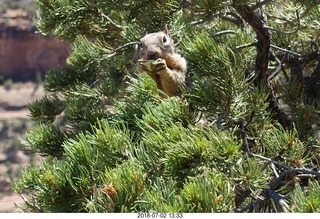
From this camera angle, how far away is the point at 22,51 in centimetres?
2064

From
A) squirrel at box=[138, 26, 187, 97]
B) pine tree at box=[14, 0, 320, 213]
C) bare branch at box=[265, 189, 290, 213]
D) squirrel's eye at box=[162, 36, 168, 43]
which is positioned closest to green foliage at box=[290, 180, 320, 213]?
pine tree at box=[14, 0, 320, 213]

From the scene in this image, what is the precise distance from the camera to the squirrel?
5.82ft

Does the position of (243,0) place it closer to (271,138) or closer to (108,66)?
(271,138)

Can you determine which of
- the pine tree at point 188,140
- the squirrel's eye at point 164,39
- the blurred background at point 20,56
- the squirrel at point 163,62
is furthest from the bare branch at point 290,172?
the blurred background at point 20,56

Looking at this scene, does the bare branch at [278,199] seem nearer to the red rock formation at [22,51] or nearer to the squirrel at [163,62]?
the squirrel at [163,62]

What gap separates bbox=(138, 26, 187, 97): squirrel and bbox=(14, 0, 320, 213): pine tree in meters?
0.05

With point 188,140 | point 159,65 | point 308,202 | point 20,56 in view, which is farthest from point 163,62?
point 20,56

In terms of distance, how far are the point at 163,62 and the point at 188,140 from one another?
65cm

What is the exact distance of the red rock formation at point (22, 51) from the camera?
20.3 meters

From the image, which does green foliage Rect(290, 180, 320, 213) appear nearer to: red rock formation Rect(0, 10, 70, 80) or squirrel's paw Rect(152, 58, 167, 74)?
squirrel's paw Rect(152, 58, 167, 74)

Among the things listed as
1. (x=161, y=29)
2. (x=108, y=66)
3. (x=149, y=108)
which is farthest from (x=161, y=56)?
(x=149, y=108)

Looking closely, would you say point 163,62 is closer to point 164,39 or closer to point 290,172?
point 164,39

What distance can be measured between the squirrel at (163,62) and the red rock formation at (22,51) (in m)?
18.6

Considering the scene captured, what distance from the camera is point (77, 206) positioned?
1.26m
